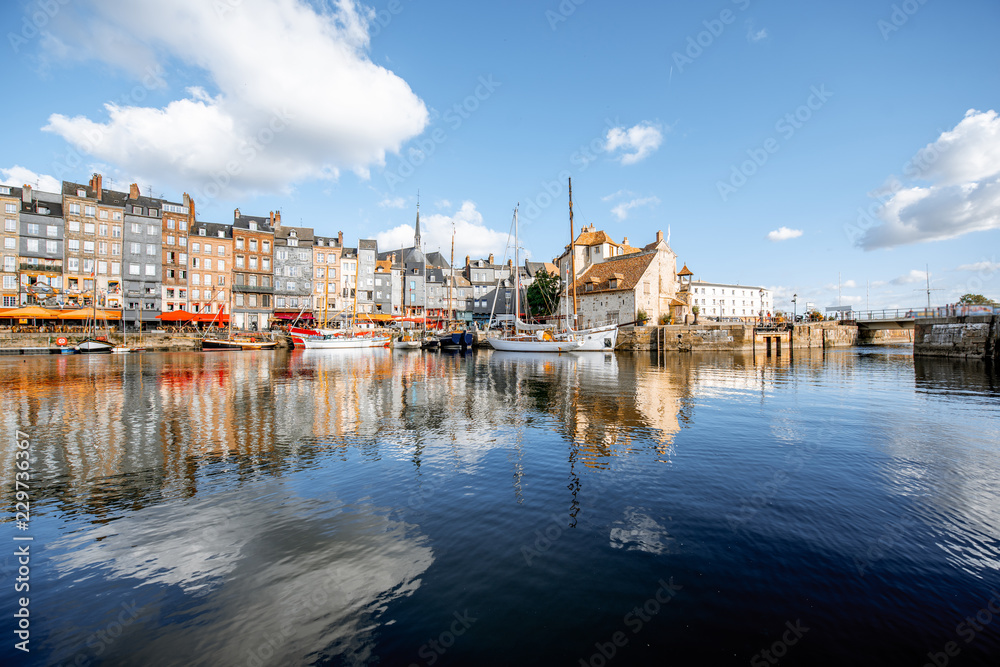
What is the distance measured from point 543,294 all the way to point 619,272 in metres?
11.9

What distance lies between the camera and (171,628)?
4246 millimetres

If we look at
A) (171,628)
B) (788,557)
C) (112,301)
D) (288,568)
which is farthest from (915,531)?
(112,301)

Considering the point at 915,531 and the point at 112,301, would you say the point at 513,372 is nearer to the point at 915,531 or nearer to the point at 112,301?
the point at 915,531

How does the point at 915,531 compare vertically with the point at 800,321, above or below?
below

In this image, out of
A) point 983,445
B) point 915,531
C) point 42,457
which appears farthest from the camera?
point 983,445

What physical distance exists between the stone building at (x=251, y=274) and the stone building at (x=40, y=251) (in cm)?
2023

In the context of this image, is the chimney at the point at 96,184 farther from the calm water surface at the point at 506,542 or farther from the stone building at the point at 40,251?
the calm water surface at the point at 506,542

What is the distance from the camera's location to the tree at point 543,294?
69.1m

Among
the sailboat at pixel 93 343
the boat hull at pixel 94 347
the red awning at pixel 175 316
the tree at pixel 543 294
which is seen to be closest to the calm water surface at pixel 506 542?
the boat hull at pixel 94 347

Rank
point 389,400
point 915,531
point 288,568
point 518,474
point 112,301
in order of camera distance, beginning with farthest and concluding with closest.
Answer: point 112,301
point 389,400
point 518,474
point 915,531
point 288,568

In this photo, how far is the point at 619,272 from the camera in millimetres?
63375

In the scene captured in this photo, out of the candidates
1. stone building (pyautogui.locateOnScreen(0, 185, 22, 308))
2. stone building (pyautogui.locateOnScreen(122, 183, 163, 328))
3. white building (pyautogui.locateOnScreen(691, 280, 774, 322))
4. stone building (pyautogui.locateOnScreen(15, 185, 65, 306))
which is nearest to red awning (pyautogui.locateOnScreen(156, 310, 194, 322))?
stone building (pyautogui.locateOnScreen(122, 183, 163, 328))

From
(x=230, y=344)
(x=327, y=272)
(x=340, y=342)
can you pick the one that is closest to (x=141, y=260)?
(x=230, y=344)

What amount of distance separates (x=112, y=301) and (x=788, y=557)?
80.3 m
